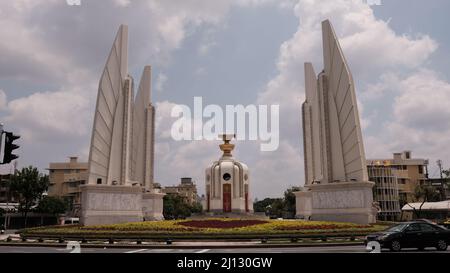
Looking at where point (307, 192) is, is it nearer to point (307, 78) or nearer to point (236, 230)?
point (307, 78)

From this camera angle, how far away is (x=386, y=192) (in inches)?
2874

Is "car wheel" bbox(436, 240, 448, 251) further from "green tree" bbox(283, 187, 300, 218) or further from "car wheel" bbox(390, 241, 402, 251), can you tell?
"green tree" bbox(283, 187, 300, 218)

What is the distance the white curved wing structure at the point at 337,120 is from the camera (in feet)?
120

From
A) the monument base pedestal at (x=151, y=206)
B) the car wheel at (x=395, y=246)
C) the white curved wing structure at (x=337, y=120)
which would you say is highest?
the white curved wing structure at (x=337, y=120)

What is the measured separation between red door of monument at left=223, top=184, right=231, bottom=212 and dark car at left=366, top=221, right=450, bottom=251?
37.7 meters

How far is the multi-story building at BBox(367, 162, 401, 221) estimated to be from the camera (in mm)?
72125

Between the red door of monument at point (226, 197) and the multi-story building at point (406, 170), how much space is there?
38577 millimetres

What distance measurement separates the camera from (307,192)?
50.2 m

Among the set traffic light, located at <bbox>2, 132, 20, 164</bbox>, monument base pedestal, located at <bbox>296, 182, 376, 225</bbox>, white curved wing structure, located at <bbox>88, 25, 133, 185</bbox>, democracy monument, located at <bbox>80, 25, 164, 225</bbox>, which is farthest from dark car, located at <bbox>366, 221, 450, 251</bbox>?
white curved wing structure, located at <bbox>88, 25, 133, 185</bbox>

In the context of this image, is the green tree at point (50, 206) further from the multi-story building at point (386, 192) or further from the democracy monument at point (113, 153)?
the multi-story building at point (386, 192)

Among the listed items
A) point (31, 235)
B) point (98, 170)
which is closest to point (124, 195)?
point (98, 170)

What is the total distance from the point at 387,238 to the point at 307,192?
113ft

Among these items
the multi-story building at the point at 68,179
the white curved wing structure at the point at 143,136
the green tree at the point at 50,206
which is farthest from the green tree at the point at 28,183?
the multi-story building at the point at 68,179

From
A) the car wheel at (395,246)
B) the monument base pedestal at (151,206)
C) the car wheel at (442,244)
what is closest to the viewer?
the car wheel at (395,246)
